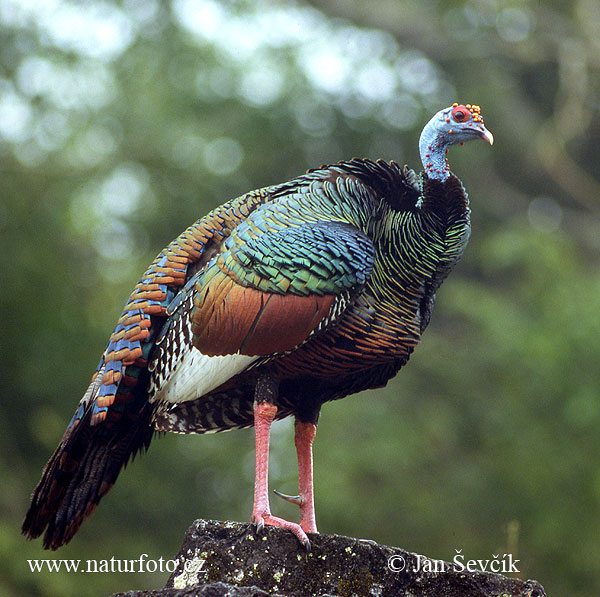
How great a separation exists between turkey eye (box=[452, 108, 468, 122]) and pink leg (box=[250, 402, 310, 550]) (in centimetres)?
179

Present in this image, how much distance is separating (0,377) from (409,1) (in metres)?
10.5

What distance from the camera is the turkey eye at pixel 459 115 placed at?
18.0 feet

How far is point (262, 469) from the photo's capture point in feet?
16.7

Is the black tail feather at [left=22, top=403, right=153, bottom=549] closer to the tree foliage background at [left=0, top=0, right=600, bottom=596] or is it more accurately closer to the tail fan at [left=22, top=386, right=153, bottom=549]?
the tail fan at [left=22, top=386, right=153, bottom=549]

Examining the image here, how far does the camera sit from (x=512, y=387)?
47.8ft

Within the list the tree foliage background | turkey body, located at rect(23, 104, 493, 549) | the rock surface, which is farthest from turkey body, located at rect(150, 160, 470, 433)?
the tree foliage background

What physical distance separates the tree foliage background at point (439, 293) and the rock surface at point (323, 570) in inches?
268

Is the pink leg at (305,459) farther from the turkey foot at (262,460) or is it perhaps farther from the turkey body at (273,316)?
the turkey foot at (262,460)

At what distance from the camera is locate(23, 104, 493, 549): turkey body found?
16.7 feet

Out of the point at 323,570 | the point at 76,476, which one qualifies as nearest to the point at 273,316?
the point at 323,570

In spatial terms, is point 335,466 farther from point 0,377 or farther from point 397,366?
point 397,366

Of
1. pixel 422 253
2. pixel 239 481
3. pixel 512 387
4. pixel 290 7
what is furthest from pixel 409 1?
pixel 422 253

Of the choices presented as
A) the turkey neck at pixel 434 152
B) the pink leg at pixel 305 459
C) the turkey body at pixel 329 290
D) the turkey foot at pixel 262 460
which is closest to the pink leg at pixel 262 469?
the turkey foot at pixel 262 460

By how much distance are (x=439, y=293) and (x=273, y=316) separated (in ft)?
37.9
